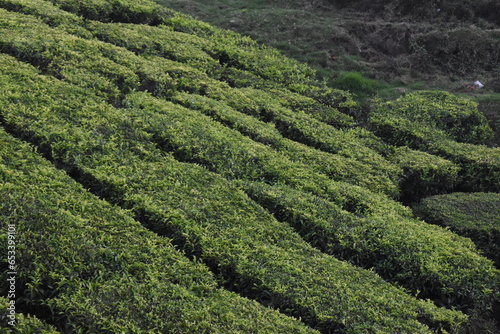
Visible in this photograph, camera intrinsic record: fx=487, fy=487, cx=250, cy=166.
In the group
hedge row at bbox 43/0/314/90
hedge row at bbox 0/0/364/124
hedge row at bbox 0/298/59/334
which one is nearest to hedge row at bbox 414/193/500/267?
hedge row at bbox 0/0/364/124

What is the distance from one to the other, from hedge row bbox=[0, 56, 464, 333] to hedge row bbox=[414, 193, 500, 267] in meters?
2.10

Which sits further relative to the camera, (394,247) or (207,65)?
(207,65)

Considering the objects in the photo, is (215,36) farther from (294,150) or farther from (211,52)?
(294,150)

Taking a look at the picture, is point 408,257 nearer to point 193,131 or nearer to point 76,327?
point 193,131

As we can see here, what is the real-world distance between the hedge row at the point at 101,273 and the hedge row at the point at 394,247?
1949mm

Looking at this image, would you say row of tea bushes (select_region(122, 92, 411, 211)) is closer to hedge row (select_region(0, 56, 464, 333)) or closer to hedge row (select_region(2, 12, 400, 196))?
hedge row (select_region(2, 12, 400, 196))

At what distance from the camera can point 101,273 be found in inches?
223

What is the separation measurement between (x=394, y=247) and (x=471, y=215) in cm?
213

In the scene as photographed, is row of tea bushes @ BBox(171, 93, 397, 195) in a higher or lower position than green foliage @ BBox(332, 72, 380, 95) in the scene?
lower

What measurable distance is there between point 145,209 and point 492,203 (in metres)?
6.37

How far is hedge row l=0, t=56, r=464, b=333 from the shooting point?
633 centimetres

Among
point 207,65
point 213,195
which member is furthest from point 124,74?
point 213,195

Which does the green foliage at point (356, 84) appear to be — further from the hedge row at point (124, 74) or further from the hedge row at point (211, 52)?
the hedge row at point (124, 74)

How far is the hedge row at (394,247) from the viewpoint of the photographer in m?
7.34
